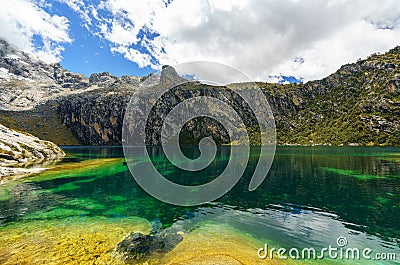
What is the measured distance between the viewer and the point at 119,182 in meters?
52.9

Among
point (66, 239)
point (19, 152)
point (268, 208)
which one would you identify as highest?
point (19, 152)

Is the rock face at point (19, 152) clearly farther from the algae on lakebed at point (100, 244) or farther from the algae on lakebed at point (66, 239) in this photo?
the algae on lakebed at point (100, 244)

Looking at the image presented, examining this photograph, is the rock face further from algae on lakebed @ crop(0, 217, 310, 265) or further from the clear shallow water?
algae on lakebed @ crop(0, 217, 310, 265)

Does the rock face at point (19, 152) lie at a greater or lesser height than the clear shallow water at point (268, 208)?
greater

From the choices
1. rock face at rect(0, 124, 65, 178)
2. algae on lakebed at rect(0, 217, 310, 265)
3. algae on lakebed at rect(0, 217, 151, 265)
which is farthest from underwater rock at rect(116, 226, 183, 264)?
rock face at rect(0, 124, 65, 178)

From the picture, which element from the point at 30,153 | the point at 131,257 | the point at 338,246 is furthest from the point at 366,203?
the point at 30,153

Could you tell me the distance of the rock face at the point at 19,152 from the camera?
62.4 m

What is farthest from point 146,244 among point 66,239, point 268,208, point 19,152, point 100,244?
point 19,152

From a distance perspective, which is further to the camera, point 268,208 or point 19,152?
point 19,152

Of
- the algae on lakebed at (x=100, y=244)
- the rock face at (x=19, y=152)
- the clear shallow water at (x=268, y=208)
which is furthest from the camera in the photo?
the rock face at (x=19, y=152)

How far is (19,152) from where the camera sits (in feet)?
262

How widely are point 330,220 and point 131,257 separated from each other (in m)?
22.6

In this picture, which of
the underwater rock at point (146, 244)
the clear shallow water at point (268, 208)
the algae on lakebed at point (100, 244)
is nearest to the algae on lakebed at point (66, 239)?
the algae on lakebed at point (100, 244)

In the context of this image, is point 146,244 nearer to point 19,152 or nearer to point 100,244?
point 100,244
